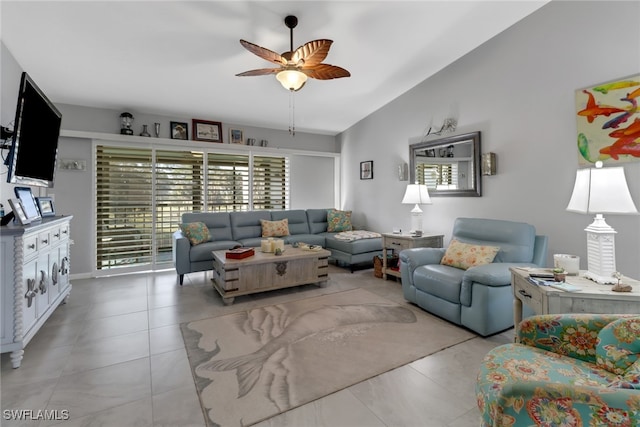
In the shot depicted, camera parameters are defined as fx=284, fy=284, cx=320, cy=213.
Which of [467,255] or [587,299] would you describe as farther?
[467,255]

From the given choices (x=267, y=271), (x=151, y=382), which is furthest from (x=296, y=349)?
(x=267, y=271)

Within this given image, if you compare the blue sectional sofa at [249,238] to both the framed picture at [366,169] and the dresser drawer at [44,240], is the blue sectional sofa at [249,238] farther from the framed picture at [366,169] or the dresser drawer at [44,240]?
the dresser drawer at [44,240]

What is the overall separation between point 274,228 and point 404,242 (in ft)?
7.32

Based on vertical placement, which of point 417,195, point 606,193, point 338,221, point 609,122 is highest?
point 609,122

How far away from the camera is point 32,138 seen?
2.42m

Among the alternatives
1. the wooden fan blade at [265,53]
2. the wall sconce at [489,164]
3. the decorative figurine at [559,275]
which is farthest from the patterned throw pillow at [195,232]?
the decorative figurine at [559,275]

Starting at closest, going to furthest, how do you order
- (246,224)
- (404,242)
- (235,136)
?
(404,242)
(246,224)
(235,136)

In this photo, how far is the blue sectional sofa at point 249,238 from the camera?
3.94m

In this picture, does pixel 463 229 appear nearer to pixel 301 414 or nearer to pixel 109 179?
pixel 301 414

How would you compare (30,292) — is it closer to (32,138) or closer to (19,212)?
(19,212)

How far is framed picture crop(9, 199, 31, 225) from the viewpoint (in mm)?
2077

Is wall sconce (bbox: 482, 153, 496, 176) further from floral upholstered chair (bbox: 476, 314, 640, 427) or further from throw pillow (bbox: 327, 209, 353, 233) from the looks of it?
throw pillow (bbox: 327, 209, 353, 233)

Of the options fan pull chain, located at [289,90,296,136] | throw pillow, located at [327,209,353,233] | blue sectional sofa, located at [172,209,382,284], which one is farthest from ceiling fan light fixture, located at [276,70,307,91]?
throw pillow, located at [327,209,353,233]

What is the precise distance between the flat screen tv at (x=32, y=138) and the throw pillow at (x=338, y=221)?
3.96m
